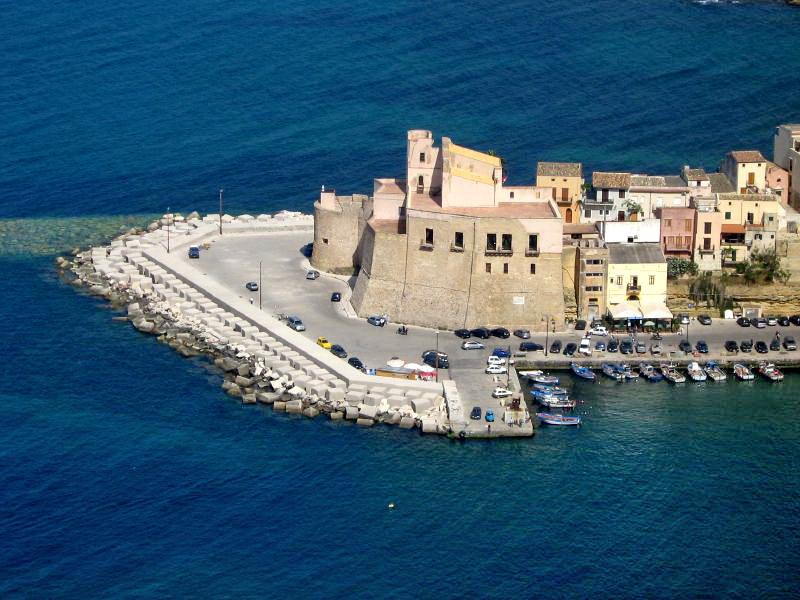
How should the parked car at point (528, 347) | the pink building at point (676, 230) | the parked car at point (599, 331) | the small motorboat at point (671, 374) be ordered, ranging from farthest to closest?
the pink building at point (676, 230)
the parked car at point (599, 331)
the parked car at point (528, 347)
the small motorboat at point (671, 374)

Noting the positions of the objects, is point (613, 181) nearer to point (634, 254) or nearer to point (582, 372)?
point (634, 254)

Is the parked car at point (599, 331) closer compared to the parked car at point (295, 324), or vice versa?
the parked car at point (599, 331)

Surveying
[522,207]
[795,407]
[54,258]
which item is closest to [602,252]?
[522,207]

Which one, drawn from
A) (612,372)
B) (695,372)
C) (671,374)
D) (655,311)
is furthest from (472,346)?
(695,372)

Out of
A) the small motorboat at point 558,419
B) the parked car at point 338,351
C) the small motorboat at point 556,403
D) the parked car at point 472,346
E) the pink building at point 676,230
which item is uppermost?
the pink building at point 676,230

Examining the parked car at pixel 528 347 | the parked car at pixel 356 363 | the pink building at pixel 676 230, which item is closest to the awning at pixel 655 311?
the pink building at pixel 676 230

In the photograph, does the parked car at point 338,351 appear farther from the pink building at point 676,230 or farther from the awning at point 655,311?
the pink building at point 676,230

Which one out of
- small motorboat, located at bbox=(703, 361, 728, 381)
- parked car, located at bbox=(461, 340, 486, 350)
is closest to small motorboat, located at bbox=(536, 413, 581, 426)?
parked car, located at bbox=(461, 340, 486, 350)
